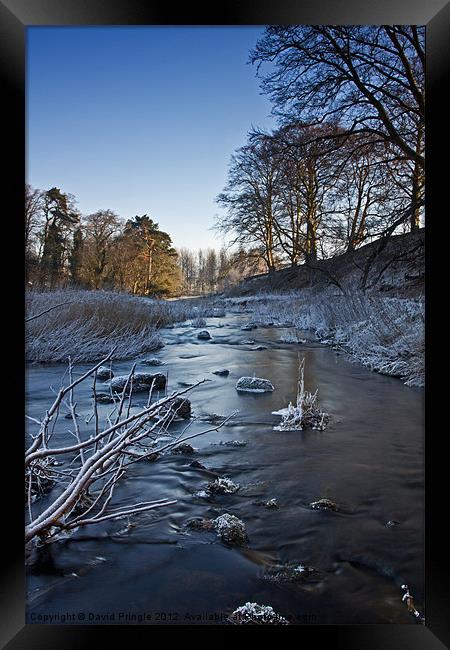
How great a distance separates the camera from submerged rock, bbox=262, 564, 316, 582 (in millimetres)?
1792

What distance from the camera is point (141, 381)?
7.53 feet

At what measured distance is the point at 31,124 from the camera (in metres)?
2.17

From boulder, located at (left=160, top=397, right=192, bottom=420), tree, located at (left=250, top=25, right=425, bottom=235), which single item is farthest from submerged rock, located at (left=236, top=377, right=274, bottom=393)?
tree, located at (left=250, top=25, right=425, bottom=235)

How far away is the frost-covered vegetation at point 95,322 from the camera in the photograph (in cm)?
218

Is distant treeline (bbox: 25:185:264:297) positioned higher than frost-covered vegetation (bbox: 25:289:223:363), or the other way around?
distant treeline (bbox: 25:185:264:297)

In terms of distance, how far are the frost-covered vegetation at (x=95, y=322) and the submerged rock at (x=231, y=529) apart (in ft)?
2.98

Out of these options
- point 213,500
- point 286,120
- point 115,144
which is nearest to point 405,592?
point 213,500

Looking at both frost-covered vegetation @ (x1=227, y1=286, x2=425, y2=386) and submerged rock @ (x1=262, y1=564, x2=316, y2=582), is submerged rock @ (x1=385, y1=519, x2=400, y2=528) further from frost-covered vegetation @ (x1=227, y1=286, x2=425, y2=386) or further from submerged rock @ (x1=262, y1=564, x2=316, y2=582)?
frost-covered vegetation @ (x1=227, y1=286, x2=425, y2=386)

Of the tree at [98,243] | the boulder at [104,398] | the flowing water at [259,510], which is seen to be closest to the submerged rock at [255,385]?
the flowing water at [259,510]

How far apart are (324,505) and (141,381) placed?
1.08 meters

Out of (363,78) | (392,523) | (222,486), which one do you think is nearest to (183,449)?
(222,486)

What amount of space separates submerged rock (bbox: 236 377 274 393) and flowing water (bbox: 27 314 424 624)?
0.10ft

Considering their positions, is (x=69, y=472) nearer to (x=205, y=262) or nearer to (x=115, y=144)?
(x=205, y=262)
